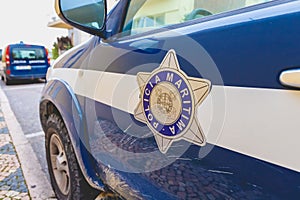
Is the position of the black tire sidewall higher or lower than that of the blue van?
higher

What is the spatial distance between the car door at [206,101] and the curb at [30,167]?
1.12 metres

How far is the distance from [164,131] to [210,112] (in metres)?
Answer: 0.26

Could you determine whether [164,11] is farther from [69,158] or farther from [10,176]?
[10,176]

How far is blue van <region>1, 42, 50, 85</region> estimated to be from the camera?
873 centimetres


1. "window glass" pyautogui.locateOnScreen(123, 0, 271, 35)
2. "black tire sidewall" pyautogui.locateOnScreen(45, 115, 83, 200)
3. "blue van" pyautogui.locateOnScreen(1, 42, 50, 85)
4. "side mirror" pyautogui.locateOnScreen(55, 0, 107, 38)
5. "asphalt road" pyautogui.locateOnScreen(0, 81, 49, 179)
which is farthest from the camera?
"blue van" pyautogui.locateOnScreen(1, 42, 50, 85)

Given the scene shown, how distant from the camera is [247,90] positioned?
2.62 ft

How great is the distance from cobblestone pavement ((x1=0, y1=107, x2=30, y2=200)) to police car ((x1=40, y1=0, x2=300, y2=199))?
72 centimetres

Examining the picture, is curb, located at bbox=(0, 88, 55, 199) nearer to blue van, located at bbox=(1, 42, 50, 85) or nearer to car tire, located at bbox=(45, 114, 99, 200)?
car tire, located at bbox=(45, 114, 99, 200)

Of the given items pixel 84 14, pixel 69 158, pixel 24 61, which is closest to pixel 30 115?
pixel 69 158

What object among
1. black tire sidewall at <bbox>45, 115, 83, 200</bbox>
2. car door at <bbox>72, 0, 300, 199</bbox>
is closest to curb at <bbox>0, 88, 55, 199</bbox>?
black tire sidewall at <bbox>45, 115, 83, 200</bbox>

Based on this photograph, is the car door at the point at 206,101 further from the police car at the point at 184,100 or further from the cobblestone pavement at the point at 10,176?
the cobblestone pavement at the point at 10,176

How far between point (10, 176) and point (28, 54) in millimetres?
7272

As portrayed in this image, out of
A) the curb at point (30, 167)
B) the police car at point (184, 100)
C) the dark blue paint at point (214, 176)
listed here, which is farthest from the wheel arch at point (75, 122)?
the curb at point (30, 167)

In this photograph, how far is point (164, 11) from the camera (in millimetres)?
1451
